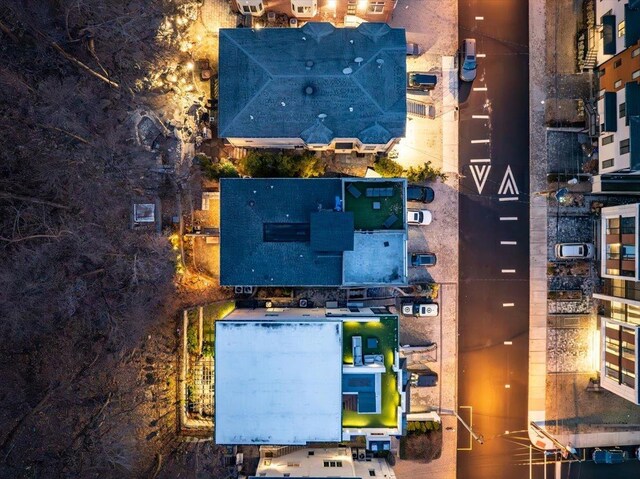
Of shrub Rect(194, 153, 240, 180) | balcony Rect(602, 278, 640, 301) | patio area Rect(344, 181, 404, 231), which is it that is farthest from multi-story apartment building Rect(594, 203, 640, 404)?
shrub Rect(194, 153, 240, 180)

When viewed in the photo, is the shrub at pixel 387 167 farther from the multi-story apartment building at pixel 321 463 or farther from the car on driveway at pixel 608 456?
the car on driveway at pixel 608 456

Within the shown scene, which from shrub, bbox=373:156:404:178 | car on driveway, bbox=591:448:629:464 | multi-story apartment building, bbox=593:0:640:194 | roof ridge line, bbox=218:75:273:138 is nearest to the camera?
roof ridge line, bbox=218:75:273:138

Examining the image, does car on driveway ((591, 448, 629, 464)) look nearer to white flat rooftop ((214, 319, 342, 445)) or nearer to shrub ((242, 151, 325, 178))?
white flat rooftop ((214, 319, 342, 445))

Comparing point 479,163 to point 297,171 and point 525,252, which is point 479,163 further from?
point 297,171

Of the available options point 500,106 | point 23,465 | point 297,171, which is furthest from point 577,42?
point 23,465

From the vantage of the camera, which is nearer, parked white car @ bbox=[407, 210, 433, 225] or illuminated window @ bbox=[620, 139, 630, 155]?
illuminated window @ bbox=[620, 139, 630, 155]

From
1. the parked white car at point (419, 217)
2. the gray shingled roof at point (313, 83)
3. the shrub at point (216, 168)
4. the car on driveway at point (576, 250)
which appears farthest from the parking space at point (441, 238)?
the shrub at point (216, 168)
